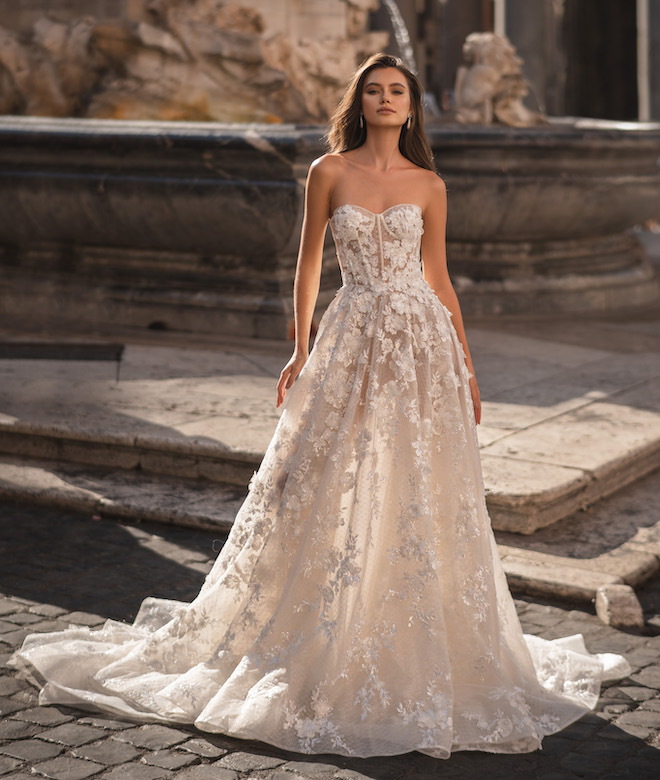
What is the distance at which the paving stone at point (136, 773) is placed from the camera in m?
3.34

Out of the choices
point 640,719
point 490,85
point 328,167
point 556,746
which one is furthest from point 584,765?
point 490,85

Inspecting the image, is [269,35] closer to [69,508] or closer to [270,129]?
[270,129]

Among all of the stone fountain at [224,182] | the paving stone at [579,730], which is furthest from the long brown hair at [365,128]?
the stone fountain at [224,182]

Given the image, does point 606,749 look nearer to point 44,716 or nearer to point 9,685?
point 44,716

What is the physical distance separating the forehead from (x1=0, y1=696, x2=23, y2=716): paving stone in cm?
209

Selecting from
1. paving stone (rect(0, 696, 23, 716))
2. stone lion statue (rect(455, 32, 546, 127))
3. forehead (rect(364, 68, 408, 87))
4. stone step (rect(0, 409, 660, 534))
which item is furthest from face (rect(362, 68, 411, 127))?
stone lion statue (rect(455, 32, 546, 127))

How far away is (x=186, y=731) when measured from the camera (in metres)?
3.62

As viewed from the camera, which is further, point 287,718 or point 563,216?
point 563,216

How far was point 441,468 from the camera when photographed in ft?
12.5

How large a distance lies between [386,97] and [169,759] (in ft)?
6.37

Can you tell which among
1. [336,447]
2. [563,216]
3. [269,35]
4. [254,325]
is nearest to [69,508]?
[336,447]

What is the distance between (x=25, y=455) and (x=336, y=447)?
10.7 feet

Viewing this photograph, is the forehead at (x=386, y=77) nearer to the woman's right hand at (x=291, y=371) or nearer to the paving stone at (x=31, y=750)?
the woman's right hand at (x=291, y=371)

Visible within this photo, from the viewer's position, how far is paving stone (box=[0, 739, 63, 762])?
3457 millimetres
